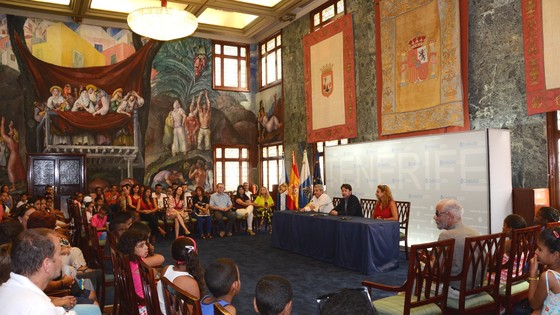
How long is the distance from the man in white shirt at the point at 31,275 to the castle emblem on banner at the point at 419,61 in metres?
7.90

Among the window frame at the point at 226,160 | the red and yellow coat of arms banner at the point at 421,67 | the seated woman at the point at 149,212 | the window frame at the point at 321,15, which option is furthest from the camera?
the window frame at the point at 226,160

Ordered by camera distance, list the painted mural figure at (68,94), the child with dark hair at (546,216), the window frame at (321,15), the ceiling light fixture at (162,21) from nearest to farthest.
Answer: the child with dark hair at (546,216) < the ceiling light fixture at (162,21) < the window frame at (321,15) < the painted mural figure at (68,94)

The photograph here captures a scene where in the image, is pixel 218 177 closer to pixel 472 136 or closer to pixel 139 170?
pixel 139 170

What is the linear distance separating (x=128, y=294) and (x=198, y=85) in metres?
12.3

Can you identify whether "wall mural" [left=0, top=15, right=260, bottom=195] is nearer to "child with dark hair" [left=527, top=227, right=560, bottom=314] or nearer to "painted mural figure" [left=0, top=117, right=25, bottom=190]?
"painted mural figure" [left=0, top=117, right=25, bottom=190]

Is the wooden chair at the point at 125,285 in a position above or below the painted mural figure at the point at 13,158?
below

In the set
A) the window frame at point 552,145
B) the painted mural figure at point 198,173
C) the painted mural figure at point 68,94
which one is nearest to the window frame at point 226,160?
the painted mural figure at point 198,173

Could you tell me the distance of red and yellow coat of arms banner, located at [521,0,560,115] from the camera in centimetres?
670

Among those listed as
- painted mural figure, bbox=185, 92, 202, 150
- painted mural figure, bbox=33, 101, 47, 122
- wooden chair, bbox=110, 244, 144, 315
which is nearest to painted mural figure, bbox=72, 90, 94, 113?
painted mural figure, bbox=33, 101, 47, 122

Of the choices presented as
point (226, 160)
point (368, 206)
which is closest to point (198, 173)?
point (226, 160)

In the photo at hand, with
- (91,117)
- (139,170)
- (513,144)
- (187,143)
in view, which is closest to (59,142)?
(91,117)

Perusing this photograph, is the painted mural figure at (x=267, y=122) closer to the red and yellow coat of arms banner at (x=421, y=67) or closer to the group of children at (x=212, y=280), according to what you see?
the red and yellow coat of arms banner at (x=421, y=67)

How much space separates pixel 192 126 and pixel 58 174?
14.0 ft

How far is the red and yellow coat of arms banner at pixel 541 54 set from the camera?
6.70 m
